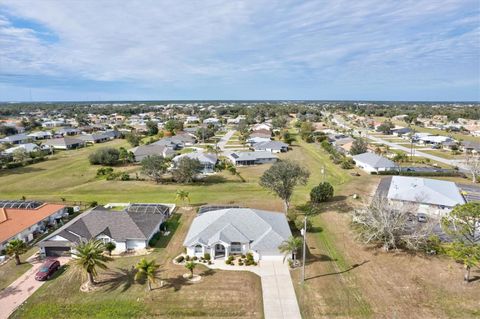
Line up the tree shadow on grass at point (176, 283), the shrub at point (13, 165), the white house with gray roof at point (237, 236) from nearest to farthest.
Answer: the tree shadow on grass at point (176, 283) → the white house with gray roof at point (237, 236) → the shrub at point (13, 165)

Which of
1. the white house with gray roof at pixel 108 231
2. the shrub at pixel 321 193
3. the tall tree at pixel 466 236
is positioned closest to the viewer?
the tall tree at pixel 466 236

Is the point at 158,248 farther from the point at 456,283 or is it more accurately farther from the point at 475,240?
the point at 475,240

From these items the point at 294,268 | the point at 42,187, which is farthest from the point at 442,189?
the point at 42,187

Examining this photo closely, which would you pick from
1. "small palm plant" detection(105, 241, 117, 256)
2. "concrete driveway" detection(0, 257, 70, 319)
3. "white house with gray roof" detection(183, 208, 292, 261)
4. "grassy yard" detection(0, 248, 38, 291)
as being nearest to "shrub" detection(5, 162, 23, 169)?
"grassy yard" detection(0, 248, 38, 291)

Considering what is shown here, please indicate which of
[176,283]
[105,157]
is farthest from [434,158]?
[105,157]

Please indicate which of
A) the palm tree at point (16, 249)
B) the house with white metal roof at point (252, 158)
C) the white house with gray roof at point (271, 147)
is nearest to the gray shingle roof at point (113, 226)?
the palm tree at point (16, 249)

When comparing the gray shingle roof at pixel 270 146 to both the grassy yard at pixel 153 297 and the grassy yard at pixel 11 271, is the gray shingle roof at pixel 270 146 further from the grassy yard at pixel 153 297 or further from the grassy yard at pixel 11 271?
Result: the grassy yard at pixel 11 271

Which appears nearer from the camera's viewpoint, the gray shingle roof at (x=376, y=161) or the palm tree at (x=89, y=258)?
the palm tree at (x=89, y=258)

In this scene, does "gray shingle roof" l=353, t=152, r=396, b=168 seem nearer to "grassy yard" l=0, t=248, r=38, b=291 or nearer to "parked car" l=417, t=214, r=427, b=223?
"parked car" l=417, t=214, r=427, b=223
